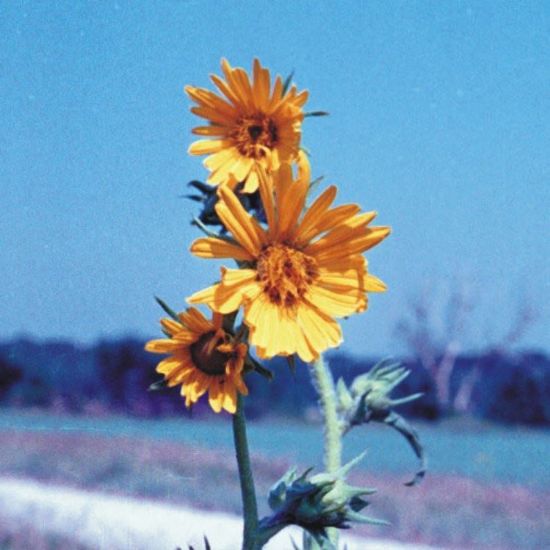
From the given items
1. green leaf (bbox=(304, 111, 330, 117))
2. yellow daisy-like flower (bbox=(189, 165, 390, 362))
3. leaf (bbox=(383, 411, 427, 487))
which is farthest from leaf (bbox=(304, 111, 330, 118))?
leaf (bbox=(383, 411, 427, 487))

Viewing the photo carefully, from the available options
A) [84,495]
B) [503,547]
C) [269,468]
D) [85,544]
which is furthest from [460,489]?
[85,544]

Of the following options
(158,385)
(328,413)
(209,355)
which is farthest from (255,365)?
(328,413)

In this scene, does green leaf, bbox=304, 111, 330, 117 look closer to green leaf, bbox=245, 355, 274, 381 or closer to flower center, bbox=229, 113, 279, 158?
flower center, bbox=229, 113, 279, 158

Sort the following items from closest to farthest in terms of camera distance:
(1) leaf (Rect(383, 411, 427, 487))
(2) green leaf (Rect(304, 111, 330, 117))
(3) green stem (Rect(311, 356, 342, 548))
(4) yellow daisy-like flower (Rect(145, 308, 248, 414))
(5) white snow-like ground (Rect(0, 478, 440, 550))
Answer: (4) yellow daisy-like flower (Rect(145, 308, 248, 414)), (2) green leaf (Rect(304, 111, 330, 117)), (3) green stem (Rect(311, 356, 342, 548)), (1) leaf (Rect(383, 411, 427, 487)), (5) white snow-like ground (Rect(0, 478, 440, 550))

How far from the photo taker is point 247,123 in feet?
5.64

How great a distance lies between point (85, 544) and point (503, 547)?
17.9 feet

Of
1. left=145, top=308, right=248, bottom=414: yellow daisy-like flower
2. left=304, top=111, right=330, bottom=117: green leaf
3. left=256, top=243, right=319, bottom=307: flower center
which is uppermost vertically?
left=304, top=111, right=330, bottom=117: green leaf

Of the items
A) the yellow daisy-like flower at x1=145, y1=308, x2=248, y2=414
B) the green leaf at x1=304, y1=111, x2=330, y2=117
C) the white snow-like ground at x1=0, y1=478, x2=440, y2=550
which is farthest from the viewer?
the white snow-like ground at x1=0, y1=478, x2=440, y2=550

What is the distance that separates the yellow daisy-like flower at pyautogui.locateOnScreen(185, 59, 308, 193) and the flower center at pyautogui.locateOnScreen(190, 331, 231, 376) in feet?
0.84

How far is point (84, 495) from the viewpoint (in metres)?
13.7

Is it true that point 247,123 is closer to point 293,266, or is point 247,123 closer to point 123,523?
point 293,266

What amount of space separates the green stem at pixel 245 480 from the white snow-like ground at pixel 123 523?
262 inches

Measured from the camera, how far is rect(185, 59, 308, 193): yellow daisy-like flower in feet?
5.51

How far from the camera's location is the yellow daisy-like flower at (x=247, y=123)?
66.1 inches
